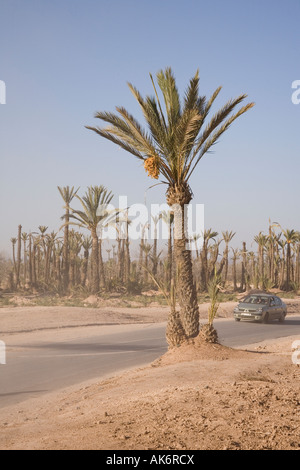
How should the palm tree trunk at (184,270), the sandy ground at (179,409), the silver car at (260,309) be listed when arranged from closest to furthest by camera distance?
the sandy ground at (179,409) → the palm tree trunk at (184,270) → the silver car at (260,309)

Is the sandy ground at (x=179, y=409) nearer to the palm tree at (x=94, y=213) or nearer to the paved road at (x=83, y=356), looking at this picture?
the paved road at (x=83, y=356)

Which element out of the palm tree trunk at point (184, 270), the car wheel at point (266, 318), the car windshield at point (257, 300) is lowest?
the car wheel at point (266, 318)

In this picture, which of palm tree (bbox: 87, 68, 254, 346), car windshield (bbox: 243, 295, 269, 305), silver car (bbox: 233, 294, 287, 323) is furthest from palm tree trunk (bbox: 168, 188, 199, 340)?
car windshield (bbox: 243, 295, 269, 305)

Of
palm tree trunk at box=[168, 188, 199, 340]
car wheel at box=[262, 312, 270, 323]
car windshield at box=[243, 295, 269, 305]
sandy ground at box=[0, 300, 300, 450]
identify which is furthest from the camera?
car windshield at box=[243, 295, 269, 305]

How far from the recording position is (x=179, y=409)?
7.72 m

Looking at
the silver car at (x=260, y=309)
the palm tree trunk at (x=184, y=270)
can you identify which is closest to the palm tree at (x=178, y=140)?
the palm tree trunk at (x=184, y=270)

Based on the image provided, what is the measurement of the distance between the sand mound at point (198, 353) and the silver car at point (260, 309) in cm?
1181

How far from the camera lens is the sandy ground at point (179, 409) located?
638 centimetres

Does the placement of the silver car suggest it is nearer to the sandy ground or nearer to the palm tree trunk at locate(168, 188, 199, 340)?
the palm tree trunk at locate(168, 188, 199, 340)

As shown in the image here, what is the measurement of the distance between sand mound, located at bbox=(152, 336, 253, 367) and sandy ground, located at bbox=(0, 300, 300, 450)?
0.03 m

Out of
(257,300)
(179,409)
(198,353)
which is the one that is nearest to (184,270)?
(198,353)

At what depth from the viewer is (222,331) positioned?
866 inches

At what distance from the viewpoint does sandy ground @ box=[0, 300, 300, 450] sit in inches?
251
